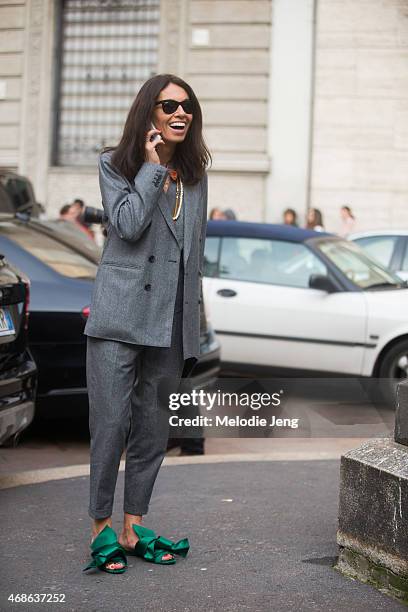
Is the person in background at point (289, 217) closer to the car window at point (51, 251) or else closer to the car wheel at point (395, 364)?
the car wheel at point (395, 364)

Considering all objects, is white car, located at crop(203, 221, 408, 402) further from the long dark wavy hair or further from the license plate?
the long dark wavy hair

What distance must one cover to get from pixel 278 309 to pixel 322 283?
1.38 ft

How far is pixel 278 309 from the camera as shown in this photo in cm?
927

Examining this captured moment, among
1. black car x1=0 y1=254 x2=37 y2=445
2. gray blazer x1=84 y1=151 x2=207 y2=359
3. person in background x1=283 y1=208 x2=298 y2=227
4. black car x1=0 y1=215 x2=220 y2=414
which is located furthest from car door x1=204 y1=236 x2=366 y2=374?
person in background x1=283 y1=208 x2=298 y2=227

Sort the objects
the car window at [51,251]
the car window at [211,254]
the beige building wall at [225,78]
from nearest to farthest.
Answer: the car window at [51,251] < the car window at [211,254] < the beige building wall at [225,78]

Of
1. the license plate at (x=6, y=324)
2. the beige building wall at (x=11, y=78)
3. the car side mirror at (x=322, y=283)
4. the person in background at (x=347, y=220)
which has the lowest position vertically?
the car side mirror at (x=322, y=283)

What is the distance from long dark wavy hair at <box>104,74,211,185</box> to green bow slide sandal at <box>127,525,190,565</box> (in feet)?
4.31

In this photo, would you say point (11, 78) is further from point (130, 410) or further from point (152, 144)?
point (130, 410)

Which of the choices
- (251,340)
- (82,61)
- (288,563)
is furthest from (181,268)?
(82,61)

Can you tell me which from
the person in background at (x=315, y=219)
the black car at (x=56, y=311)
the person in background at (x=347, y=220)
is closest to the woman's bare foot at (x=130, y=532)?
the black car at (x=56, y=311)

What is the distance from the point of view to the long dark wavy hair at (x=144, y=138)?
4004 mm

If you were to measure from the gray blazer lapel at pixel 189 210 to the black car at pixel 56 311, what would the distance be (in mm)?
2847

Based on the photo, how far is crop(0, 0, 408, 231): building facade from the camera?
18047mm

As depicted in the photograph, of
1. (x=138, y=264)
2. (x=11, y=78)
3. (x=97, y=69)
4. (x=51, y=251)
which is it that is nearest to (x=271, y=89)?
(x=97, y=69)
